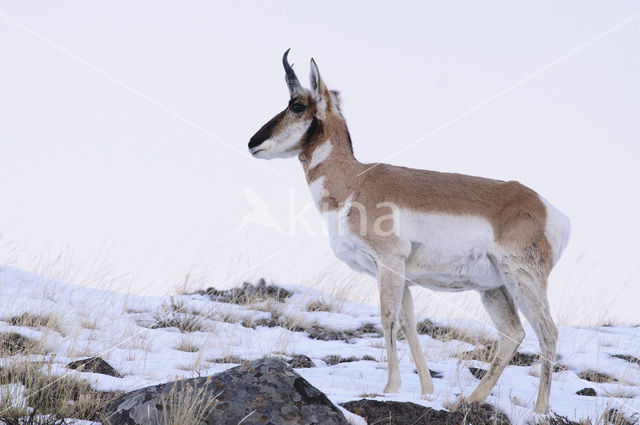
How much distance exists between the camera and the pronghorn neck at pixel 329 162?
6.31 m

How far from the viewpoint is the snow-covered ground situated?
5590mm

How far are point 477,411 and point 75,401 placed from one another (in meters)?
2.75

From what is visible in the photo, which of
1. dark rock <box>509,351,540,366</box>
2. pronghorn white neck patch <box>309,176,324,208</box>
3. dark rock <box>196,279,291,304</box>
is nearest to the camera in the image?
pronghorn white neck patch <box>309,176,324,208</box>

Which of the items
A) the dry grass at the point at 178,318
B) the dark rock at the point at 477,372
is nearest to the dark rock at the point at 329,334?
the dry grass at the point at 178,318

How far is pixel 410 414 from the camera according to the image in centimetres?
450

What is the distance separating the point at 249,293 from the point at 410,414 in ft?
18.3

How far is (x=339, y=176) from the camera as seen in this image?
638cm

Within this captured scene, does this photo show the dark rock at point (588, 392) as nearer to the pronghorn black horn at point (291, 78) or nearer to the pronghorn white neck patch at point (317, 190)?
the pronghorn white neck patch at point (317, 190)

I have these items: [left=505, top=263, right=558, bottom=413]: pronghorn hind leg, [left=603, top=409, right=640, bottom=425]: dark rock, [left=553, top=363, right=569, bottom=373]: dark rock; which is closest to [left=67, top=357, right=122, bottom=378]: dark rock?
[left=505, top=263, right=558, bottom=413]: pronghorn hind leg

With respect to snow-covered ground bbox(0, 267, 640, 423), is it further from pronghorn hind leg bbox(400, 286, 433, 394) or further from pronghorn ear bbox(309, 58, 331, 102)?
pronghorn ear bbox(309, 58, 331, 102)

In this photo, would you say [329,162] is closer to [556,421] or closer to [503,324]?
[503,324]

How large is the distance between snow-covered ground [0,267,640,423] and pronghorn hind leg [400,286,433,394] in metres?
0.13

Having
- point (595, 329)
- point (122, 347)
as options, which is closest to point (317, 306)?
point (122, 347)

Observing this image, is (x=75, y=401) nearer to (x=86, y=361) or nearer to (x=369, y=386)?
(x=86, y=361)
